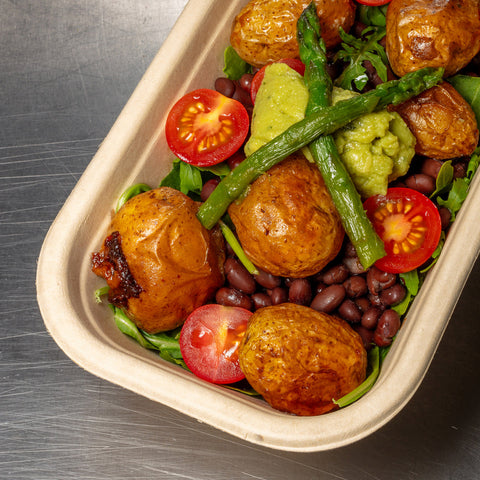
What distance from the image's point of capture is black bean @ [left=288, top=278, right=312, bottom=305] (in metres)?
2.77

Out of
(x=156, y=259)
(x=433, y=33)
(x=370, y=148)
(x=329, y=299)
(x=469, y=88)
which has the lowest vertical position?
(x=329, y=299)

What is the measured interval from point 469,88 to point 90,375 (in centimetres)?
265

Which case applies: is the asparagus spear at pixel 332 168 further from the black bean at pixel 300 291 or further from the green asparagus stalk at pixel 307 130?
the black bean at pixel 300 291

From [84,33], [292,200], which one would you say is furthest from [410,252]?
[84,33]

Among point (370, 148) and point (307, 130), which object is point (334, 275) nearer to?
point (370, 148)

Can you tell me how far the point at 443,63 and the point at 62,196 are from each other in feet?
8.11

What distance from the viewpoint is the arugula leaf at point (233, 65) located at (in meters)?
3.22

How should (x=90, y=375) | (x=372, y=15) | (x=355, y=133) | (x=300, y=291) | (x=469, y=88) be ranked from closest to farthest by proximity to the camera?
(x=355, y=133)
(x=300, y=291)
(x=469, y=88)
(x=372, y=15)
(x=90, y=375)

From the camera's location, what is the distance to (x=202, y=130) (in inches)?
117

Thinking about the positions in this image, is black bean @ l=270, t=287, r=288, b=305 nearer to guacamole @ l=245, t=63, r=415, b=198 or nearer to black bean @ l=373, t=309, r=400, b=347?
black bean @ l=373, t=309, r=400, b=347

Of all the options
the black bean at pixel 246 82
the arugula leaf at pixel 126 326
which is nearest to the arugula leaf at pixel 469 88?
the black bean at pixel 246 82

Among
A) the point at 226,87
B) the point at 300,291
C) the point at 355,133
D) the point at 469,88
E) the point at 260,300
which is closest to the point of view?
the point at 355,133

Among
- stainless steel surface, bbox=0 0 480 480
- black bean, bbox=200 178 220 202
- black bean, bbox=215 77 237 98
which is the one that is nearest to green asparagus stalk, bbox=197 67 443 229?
black bean, bbox=200 178 220 202

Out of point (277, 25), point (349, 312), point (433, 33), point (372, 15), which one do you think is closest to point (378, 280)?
point (349, 312)
